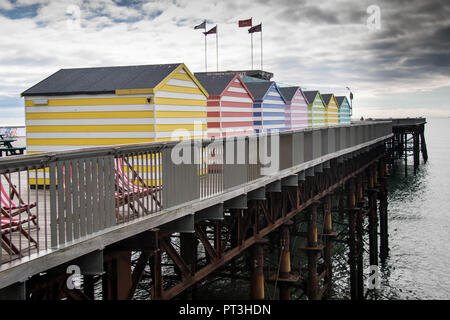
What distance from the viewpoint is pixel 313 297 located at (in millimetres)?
17875

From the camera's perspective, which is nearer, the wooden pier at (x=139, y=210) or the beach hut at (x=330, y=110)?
the wooden pier at (x=139, y=210)

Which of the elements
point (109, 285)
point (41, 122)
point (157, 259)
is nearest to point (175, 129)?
point (41, 122)

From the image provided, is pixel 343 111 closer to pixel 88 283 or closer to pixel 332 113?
pixel 332 113

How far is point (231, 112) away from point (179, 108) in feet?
13.3

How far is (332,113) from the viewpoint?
105 ft

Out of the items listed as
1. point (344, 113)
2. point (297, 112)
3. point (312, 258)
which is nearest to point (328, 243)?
point (312, 258)

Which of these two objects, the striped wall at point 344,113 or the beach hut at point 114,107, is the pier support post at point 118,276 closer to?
the beach hut at point 114,107

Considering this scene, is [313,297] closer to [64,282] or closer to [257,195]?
[257,195]

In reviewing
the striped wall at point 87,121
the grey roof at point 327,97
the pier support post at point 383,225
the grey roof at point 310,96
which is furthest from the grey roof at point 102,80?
the pier support post at point 383,225

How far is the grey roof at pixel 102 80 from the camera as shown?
11.7 metres

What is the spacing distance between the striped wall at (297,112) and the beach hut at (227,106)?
594cm

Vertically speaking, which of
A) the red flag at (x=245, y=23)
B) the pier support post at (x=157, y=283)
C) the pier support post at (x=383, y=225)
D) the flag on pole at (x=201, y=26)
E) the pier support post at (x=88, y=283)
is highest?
the red flag at (x=245, y=23)
